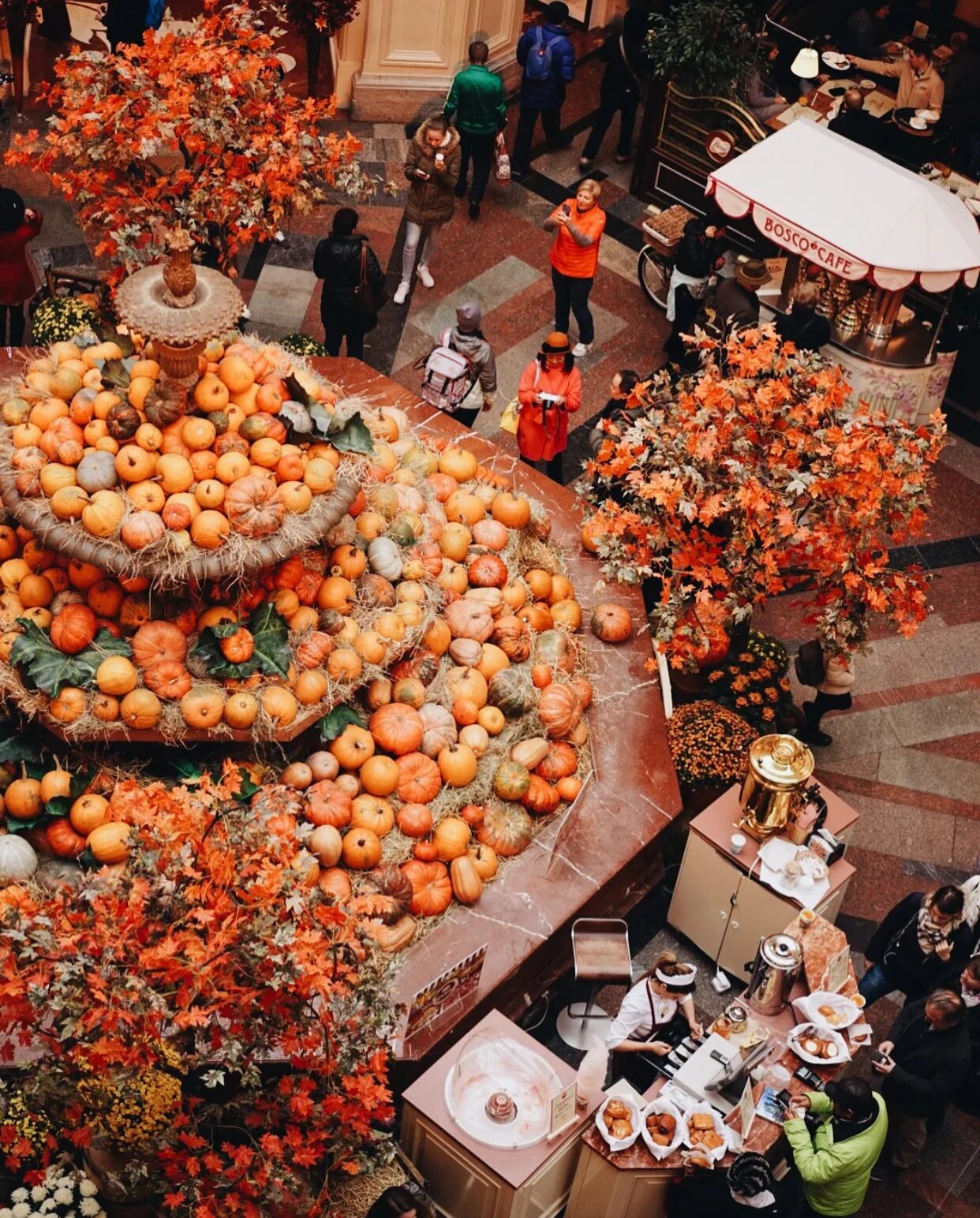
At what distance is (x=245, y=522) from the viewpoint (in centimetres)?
772

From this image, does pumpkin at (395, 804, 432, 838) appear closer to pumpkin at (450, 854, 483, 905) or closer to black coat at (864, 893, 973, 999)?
pumpkin at (450, 854, 483, 905)

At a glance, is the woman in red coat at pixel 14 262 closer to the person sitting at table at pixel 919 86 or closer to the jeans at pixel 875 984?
the jeans at pixel 875 984

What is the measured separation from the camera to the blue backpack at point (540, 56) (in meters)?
13.4

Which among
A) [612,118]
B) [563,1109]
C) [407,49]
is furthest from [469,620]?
[612,118]

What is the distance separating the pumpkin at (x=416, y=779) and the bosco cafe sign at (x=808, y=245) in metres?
4.99

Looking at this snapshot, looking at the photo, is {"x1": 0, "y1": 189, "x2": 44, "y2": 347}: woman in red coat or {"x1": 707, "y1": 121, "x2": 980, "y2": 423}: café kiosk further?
{"x1": 707, "y1": 121, "x2": 980, "y2": 423}: café kiosk

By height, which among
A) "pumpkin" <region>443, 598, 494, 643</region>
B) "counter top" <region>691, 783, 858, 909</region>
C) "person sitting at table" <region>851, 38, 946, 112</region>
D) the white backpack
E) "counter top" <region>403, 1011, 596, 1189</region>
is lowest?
"counter top" <region>403, 1011, 596, 1189</region>

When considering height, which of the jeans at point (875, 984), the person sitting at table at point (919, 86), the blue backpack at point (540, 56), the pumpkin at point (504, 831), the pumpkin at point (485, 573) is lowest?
the jeans at point (875, 984)

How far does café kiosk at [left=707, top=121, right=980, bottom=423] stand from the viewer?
1081 cm

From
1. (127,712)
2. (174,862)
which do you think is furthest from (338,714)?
(174,862)

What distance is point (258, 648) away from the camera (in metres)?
8.10

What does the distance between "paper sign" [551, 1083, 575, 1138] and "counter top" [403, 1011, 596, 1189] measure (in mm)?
42

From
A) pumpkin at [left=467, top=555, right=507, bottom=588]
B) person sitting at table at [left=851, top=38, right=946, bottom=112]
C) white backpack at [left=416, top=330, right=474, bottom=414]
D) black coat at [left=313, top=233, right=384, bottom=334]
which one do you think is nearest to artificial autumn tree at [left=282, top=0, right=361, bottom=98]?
black coat at [left=313, top=233, right=384, bottom=334]

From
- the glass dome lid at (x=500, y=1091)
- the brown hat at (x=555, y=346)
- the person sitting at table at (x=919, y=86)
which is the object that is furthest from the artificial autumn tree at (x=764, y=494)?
the person sitting at table at (x=919, y=86)
